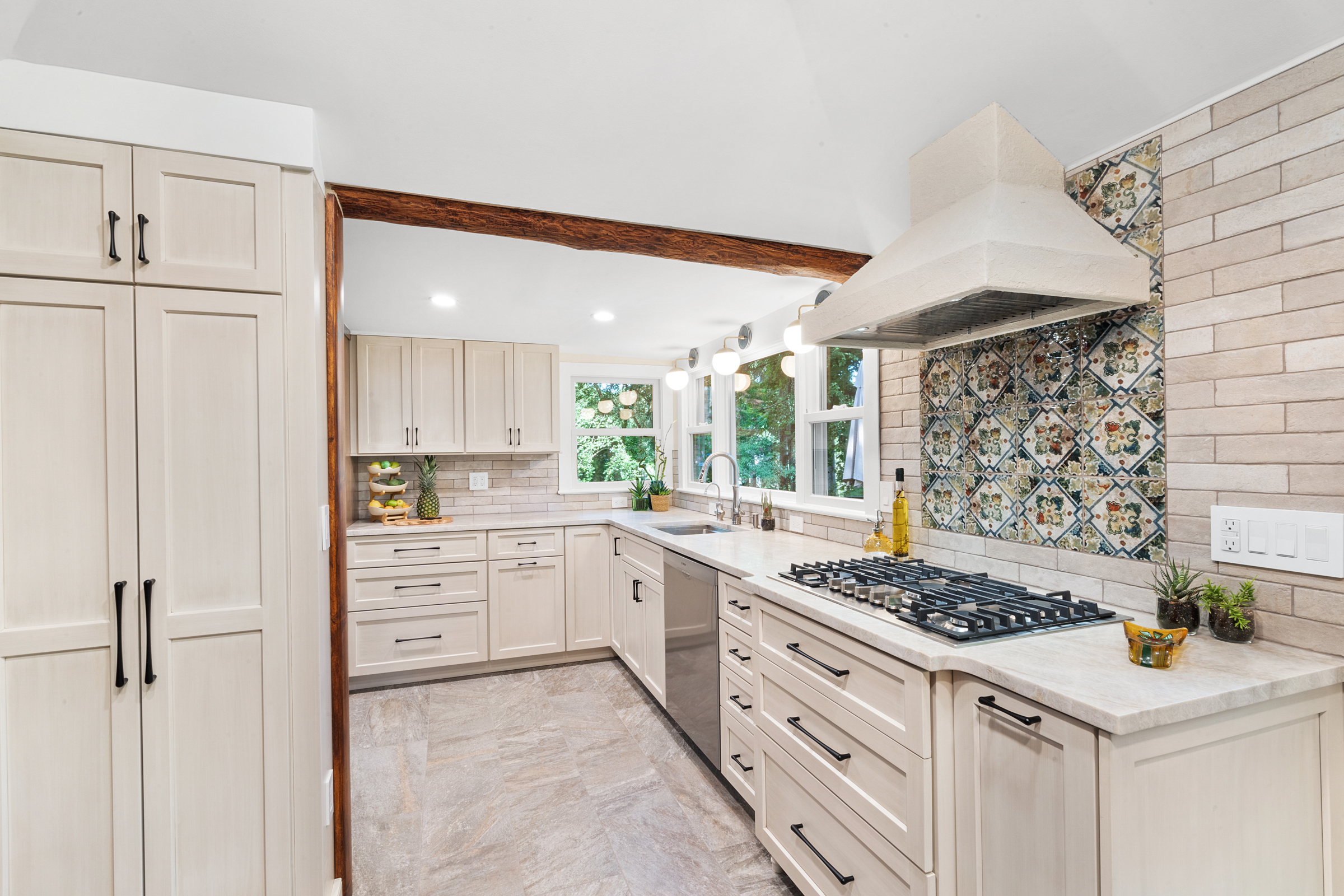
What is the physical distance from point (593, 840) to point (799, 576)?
1.20 m

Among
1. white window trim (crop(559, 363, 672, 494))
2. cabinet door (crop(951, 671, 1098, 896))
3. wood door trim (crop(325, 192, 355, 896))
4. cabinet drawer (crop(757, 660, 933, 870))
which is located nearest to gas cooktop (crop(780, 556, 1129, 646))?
cabinet door (crop(951, 671, 1098, 896))

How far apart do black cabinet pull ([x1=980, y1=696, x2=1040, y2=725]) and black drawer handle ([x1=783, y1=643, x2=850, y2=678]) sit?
37 cm

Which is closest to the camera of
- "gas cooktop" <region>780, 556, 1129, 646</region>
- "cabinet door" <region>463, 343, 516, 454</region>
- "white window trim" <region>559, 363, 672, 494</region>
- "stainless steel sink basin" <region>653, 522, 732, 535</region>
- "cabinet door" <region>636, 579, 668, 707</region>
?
"gas cooktop" <region>780, 556, 1129, 646</region>

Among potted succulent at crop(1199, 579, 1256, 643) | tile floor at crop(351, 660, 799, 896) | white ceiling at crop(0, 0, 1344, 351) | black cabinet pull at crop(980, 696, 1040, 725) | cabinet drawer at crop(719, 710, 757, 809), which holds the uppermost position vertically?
white ceiling at crop(0, 0, 1344, 351)

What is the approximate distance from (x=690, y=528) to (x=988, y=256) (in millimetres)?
2648

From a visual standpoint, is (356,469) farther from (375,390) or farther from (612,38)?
(612,38)

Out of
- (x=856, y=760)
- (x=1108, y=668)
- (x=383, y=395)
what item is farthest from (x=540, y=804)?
(x=383, y=395)

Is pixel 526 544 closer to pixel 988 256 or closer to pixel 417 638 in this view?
pixel 417 638

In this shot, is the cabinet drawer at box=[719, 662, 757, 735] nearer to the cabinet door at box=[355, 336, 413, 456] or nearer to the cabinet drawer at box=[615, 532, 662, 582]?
the cabinet drawer at box=[615, 532, 662, 582]

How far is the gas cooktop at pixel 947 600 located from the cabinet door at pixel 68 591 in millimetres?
1804

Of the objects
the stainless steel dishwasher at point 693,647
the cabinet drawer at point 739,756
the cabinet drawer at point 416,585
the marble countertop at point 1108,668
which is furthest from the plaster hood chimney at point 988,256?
the cabinet drawer at point 416,585

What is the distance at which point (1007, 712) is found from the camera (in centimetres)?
120

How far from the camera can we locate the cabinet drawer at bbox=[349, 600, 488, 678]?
137 inches

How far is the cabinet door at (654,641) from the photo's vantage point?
301 centimetres
